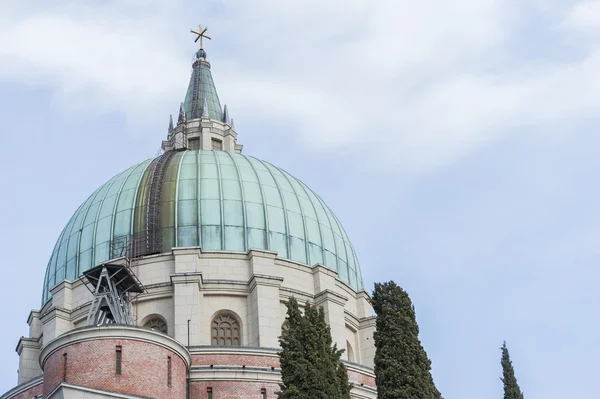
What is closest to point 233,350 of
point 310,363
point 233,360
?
point 233,360

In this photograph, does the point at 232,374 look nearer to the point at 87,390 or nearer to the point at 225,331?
the point at 225,331

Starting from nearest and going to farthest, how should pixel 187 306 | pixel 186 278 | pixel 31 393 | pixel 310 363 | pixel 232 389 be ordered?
pixel 310 363
pixel 232 389
pixel 31 393
pixel 187 306
pixel 186 278

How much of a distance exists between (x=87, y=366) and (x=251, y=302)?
36.1 ft

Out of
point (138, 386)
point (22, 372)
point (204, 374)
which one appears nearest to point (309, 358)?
point (138, 386)

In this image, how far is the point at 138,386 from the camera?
37.2m

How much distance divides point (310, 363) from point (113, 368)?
8641mm

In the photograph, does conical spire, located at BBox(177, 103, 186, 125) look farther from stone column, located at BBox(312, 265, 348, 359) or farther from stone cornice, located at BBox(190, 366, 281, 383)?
stone cornice, located at BBox(190, 366, 281, 383)

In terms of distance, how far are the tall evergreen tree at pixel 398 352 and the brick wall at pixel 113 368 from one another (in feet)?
27.1

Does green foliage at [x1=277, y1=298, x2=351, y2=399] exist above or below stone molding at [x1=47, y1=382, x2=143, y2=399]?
below

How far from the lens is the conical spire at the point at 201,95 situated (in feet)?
199

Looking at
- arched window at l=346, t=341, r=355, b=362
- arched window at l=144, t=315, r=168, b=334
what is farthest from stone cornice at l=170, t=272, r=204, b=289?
arched window at l=346, t=341, r=355, b=362

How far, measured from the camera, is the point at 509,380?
147 ft

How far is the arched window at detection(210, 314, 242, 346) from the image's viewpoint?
46.2 m

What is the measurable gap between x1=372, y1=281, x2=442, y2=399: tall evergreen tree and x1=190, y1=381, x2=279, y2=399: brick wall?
847 cm
